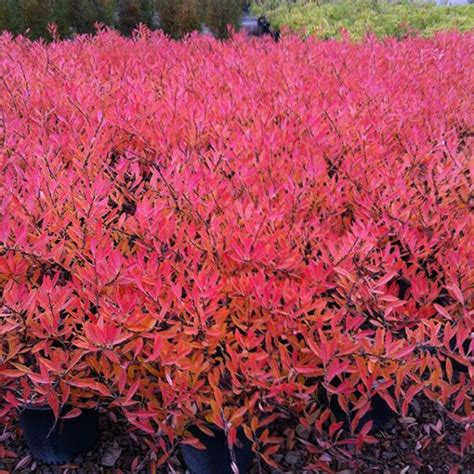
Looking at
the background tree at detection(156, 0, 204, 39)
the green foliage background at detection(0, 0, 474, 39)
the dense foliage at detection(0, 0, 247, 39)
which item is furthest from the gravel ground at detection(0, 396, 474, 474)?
the background tree at detection(156, 0, 204, 39)

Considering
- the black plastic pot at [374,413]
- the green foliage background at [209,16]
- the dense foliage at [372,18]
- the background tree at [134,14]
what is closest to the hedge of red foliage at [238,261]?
the black plastic pot at [374,413]

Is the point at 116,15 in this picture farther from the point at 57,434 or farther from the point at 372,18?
the point at 57,434

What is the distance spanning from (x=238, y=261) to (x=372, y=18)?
19.4 ft

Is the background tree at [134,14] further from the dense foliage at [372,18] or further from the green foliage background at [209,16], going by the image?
the dense foliage at [372,18]

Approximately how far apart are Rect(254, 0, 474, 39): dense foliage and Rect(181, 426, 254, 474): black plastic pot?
182 inches

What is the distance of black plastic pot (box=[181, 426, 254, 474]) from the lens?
1.76 meters

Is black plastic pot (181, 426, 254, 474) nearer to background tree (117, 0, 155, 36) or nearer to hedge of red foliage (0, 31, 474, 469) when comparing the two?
hedge of red foliage (0, 31, 474, 469)

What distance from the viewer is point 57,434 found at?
1930 millimetres

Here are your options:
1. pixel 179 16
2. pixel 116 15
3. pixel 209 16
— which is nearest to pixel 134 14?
pixel 116 15

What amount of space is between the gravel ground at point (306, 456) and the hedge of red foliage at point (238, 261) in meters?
0.08

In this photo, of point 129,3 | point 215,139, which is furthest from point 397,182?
point 129,3

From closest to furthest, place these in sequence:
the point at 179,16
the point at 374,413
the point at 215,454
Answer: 1. the point at 215,454
2. the point at 374,413
3. the point at 179,16

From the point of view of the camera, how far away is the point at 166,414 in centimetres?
156

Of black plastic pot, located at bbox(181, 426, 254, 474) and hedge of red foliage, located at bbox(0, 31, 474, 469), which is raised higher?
hedge of red foliage, located at bbox(0, 31, 474, 469)
